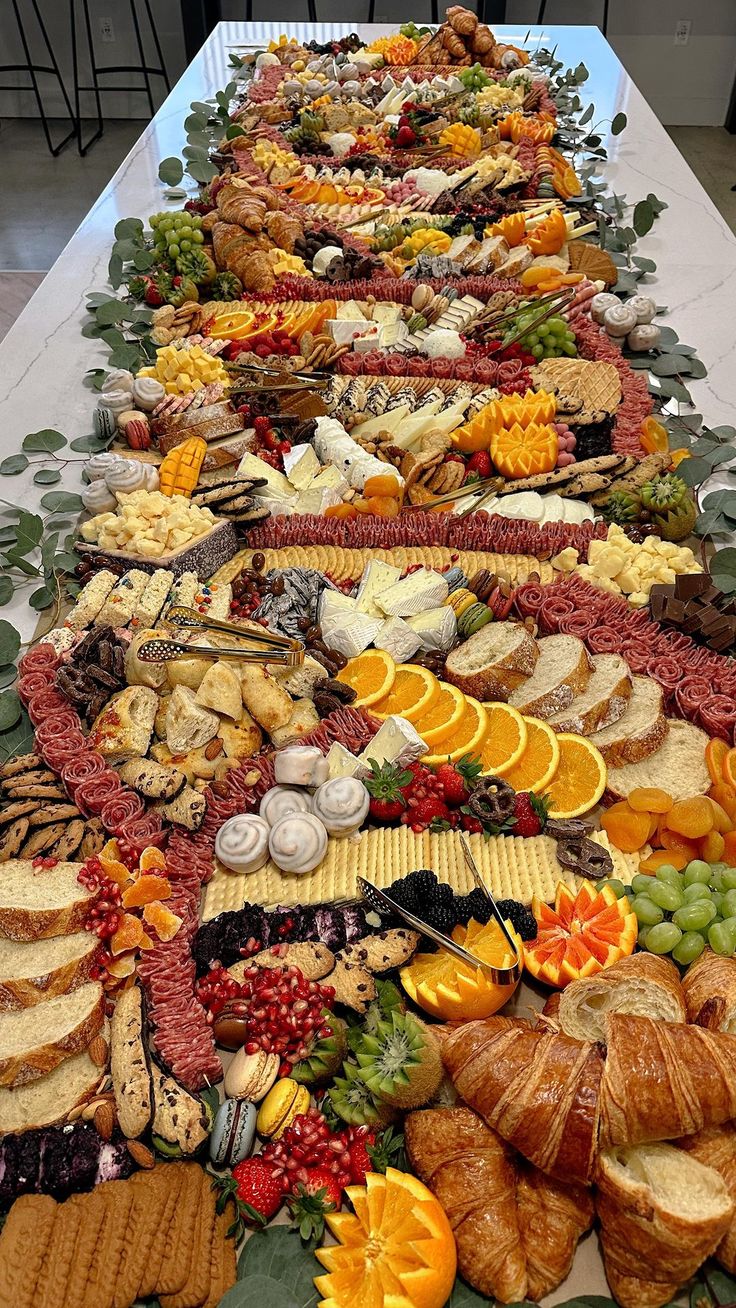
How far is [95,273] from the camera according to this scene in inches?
211

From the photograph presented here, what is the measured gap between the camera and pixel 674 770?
2.70m

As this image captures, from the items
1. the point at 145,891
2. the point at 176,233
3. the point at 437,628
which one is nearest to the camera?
the point at 145,891

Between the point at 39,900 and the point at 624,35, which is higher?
the point at 624,35

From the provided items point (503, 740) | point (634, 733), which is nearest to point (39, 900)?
point (503, 740)

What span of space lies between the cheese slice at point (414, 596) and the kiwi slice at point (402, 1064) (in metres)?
1.41

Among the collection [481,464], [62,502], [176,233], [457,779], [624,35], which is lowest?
[457,779]

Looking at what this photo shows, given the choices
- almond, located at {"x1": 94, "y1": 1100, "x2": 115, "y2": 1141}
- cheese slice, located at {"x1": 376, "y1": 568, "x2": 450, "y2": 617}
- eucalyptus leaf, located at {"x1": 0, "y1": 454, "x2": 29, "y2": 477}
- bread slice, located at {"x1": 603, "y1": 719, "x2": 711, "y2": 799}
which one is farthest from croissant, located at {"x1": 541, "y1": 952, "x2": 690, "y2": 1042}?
eucalyptus leaf, located at {"x1": 0, "y1": 454, "x2": 29, "y2": 477}

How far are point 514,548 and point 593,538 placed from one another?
290 millimetres

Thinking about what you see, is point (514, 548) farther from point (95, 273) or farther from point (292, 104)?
point (292, 104)

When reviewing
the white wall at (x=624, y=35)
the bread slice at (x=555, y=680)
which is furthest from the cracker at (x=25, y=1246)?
the white wall at (x=624, y=35)

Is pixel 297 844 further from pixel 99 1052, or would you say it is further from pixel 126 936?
pixel 99 1052

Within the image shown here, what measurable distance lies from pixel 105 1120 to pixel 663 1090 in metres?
1.14

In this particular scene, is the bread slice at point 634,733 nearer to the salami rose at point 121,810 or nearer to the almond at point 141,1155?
the salami rose at point 121,810

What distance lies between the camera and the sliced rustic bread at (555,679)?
2.82m
